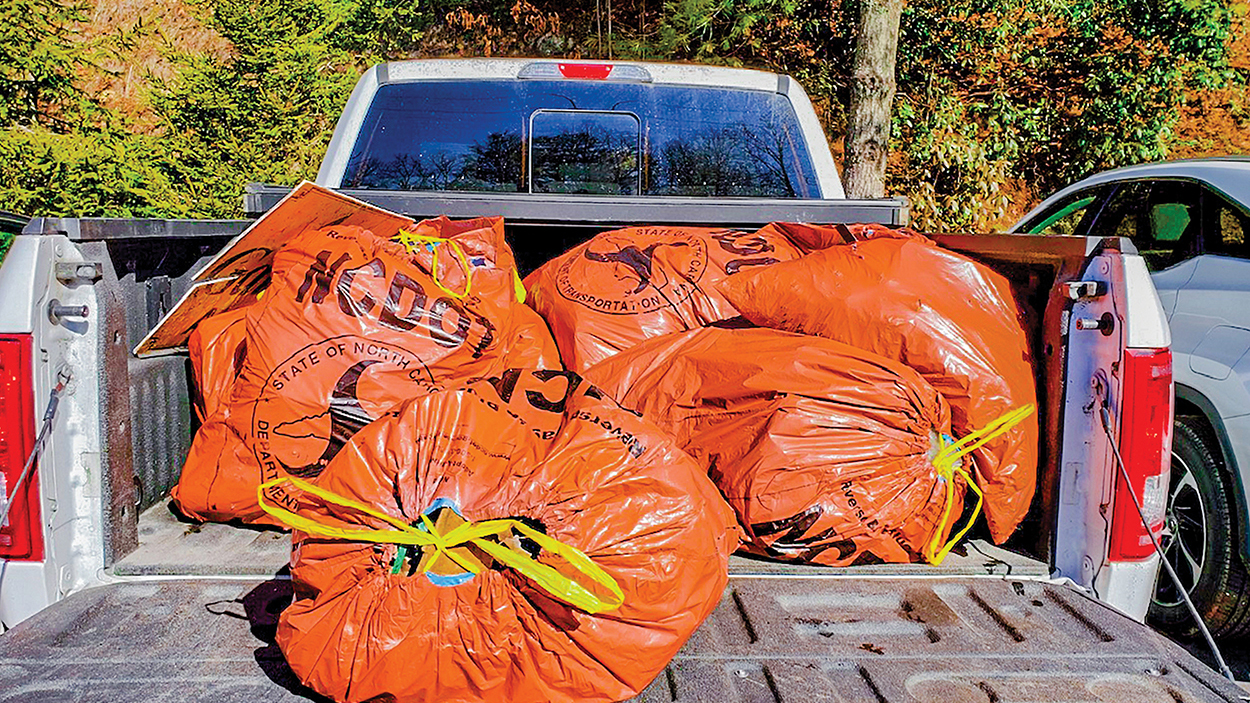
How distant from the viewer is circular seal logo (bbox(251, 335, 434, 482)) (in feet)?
8.12

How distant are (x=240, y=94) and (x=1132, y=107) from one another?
890 cm

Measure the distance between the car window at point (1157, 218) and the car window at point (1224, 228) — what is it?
0.23ft

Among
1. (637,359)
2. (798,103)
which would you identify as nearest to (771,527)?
(637,359)

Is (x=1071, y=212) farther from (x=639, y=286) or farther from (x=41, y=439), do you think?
(x=41, y=439)

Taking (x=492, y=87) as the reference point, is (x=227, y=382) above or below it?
below

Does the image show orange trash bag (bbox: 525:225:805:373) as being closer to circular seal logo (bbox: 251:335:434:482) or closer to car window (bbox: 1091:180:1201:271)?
circular seal logo (bbox: 251:335:434:482)

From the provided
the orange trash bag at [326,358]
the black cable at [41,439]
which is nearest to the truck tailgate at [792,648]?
the black cable at [41,439]

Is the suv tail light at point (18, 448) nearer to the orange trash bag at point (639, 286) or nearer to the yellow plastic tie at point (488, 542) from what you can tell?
the yellow plastic tie at point (488, 542)

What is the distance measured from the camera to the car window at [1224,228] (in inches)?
163

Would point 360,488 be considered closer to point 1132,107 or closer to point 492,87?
point 492,87

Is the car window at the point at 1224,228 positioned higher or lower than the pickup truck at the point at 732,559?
higher

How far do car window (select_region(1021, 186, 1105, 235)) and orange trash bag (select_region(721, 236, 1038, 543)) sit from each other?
3.33 metres

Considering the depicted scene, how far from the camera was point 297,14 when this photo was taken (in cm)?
1001

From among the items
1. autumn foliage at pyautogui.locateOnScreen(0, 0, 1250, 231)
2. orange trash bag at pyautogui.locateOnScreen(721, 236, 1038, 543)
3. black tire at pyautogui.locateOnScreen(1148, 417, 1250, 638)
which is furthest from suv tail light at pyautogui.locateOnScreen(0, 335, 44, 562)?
autumn foliage at pyautogui.locateOnScreen(0, 0, 1250, 231)
